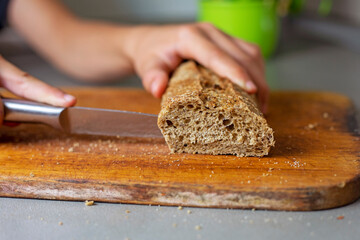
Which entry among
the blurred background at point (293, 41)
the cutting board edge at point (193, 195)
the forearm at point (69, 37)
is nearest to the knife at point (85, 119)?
the cutting board edge at point (193, 195)


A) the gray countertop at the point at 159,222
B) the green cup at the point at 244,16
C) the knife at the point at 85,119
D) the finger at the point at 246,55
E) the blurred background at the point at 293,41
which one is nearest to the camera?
the gray countertop at the point at 159,222

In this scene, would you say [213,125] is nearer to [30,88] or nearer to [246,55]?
[246,55]

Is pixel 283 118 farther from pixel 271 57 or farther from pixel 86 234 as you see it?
pixel 271 57

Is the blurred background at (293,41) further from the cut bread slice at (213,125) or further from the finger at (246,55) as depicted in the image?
the cut bread slice at (213,125)

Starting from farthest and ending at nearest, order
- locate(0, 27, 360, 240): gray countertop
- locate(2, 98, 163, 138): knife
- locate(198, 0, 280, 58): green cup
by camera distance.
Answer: locate(198, 0, 280, 58): green cup → locate(2, 98, 163, 138): knife → locate(0, 27, 360, 240): gray countertop

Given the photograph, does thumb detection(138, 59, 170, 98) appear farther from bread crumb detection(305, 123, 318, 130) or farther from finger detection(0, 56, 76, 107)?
bread crumb detection(305, 123, 318, 130)

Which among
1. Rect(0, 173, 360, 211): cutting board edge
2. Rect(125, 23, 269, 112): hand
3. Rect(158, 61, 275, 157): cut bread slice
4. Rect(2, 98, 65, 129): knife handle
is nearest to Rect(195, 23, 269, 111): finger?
Rect(125, 23, 269, 112): hand
